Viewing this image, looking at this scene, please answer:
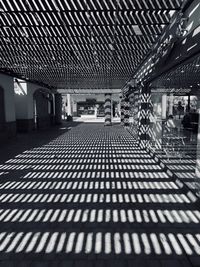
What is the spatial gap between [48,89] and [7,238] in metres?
19.2

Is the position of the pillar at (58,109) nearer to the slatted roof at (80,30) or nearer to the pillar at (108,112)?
the pillar at (108,112)

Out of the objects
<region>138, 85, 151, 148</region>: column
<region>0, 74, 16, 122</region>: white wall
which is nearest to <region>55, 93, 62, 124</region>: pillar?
<region>0, 74, 16, 122</region>: white wall

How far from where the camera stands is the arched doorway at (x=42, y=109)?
61.5ft

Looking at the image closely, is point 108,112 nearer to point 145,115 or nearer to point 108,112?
point 108,112

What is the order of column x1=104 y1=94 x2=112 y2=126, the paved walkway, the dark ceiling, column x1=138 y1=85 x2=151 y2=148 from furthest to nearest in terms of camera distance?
1. column x1=104 y1=94 x2=112 y2=126
2. column x1=138 y1=85 x2=151 y2=148
3. the dark ceiling
4. the paved walkway

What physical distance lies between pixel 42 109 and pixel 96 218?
56.9 feet

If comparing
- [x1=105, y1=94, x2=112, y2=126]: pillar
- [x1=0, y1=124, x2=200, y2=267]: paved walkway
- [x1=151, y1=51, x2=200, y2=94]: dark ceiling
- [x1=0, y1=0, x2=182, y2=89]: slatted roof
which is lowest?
[x1=0, y1=124, x2=200, y2=267]: paved walkway

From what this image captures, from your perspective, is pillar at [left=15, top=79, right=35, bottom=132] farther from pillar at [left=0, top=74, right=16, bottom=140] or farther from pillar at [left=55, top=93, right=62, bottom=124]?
pillar at [left=55, top=93, right=62, bottom=124]

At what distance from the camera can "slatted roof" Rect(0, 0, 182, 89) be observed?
17.0 ft

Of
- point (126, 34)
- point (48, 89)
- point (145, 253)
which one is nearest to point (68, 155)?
point (126, 34)

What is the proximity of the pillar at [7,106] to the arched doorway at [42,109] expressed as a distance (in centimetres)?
503

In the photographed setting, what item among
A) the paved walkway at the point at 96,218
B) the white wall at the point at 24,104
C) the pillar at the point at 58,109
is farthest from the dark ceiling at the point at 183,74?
the pillar at the point at 58,109

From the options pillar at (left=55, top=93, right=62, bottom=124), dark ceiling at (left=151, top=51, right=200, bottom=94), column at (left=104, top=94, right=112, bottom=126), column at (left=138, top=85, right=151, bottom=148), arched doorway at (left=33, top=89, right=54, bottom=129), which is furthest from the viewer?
pillar at (left=55, top=93, right=62, bottom=124)

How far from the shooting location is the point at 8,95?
12.8 m
